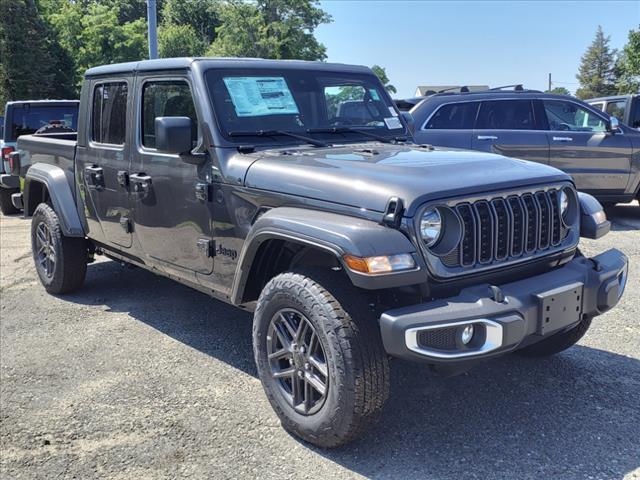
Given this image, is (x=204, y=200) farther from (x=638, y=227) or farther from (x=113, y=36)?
(x=113, y=36)

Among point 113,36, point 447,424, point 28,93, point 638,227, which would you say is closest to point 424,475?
point 447,424

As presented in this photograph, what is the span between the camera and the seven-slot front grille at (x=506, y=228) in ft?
9.82

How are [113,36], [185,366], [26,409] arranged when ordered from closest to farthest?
[26,409]
[185,366]
[113,36]

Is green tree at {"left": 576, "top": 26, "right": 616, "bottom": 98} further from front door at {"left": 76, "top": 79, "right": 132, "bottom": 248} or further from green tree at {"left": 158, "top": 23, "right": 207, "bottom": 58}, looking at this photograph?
front door at {"left": 76, "top": 79, "right": 132, "bottom": 248}

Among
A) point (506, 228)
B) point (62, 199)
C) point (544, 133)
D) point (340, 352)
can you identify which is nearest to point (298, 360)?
point (340, 352)

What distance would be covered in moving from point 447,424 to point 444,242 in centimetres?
106

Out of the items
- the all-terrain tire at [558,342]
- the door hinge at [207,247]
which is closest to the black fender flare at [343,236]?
the door hinge at [207,247]

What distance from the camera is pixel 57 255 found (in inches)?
220

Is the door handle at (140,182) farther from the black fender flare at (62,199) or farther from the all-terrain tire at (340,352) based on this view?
the all-terrain tire at (340,352)

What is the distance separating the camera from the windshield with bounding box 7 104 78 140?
10008 millimetres

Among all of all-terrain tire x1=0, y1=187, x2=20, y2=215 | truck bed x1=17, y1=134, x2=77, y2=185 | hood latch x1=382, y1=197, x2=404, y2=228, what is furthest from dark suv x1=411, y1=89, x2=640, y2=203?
all-terrain tire x1=0, y1=187, x2=20, y2=215

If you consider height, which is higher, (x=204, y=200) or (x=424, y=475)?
(x=204, y=200)

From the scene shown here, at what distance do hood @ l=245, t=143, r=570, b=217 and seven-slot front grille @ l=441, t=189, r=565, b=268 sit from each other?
0.08 metres

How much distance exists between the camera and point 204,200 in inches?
150
